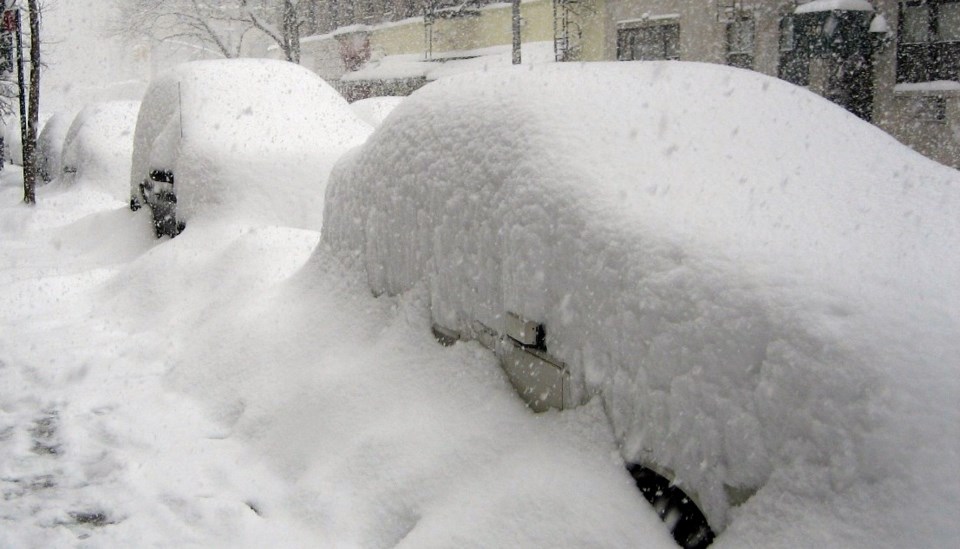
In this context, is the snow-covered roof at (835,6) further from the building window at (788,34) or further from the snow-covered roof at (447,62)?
the snow-covered roof at (447,62)

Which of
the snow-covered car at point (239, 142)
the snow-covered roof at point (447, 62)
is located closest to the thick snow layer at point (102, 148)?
the snow-covered car at point (239, 142)

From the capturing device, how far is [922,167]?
10.5 ft

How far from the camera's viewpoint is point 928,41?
15.8 meters

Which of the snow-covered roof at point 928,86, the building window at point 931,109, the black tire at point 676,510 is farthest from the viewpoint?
the building window at point 931,109

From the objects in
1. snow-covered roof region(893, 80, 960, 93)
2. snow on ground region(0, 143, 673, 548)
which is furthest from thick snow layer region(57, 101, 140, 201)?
snow-covered roof region(893, 80, 960, 93)

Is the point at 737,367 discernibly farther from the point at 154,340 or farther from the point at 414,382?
the point at 154,340

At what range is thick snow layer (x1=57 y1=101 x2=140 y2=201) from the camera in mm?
13172

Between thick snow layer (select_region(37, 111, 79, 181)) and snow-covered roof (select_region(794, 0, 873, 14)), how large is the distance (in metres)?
15.8

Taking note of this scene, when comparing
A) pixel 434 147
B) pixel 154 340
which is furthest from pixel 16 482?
pixel 434 147

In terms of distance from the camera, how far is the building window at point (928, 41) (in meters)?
15.5

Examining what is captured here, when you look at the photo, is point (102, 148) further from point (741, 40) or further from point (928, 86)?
point (928, 86)

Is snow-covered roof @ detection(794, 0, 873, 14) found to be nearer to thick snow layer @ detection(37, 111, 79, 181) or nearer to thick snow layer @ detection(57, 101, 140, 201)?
thick snow layer @ detection(57, 101, 140, 201)

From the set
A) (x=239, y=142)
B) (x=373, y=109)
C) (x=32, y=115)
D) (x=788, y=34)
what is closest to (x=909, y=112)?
(x=788, y=34)

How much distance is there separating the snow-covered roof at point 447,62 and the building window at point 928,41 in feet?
32.1
